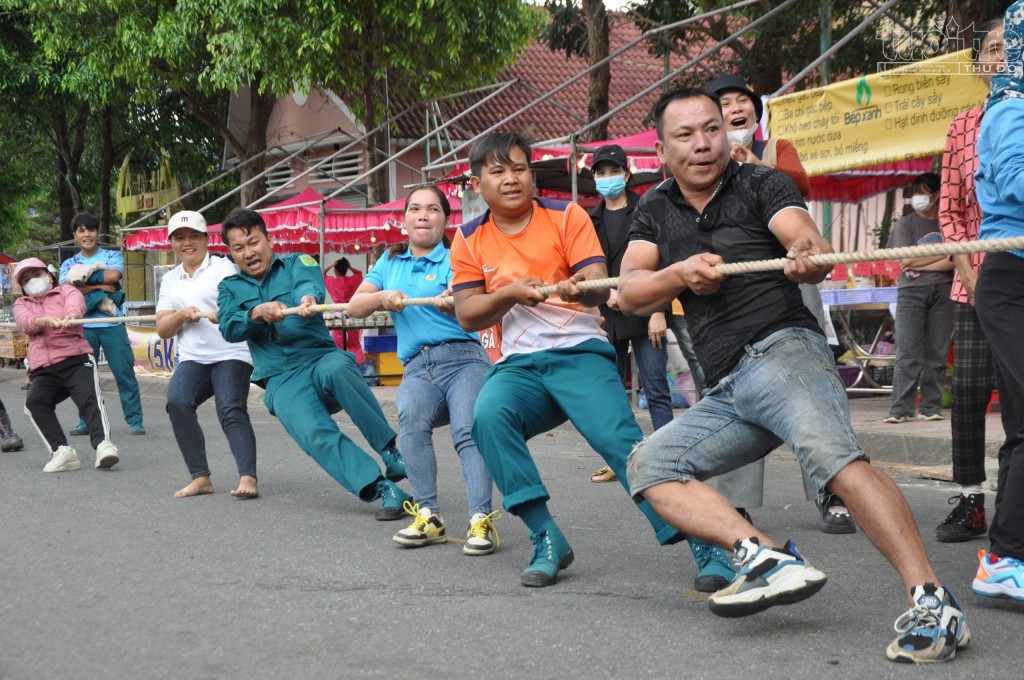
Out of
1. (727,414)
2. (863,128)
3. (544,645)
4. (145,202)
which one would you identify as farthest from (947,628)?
(145,202)

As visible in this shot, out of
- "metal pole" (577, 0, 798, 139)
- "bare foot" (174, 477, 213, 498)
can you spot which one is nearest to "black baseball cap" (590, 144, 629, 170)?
"bare foot" (174, 477, 213, 498)

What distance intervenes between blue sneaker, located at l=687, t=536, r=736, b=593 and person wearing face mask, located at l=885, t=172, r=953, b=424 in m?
5.28

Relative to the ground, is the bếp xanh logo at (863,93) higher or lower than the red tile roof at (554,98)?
lower

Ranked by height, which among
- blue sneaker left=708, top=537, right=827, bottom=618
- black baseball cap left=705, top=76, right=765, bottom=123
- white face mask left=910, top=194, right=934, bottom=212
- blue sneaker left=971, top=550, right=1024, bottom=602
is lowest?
blue sneaker left=971, top=550, right=1024, bottom=602

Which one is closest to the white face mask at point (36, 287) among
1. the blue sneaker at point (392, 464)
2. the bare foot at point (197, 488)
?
the bare foot at point (197, 488)

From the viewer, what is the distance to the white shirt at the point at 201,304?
7.53 meters

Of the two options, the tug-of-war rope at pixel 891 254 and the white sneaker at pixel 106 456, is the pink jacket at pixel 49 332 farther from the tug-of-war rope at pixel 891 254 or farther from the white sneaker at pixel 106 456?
the tug-of-war rope at pixel 891 254

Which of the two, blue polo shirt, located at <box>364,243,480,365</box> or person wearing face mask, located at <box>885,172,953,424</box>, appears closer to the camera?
blue polo shirt, located at <box>364,243,480,365</box>

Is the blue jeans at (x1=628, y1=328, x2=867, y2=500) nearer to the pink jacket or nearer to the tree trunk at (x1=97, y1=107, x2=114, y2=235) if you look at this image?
the pink jacket

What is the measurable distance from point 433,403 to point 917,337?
194 inches

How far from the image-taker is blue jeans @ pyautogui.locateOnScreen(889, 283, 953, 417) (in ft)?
30.7

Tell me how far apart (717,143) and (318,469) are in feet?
17.4

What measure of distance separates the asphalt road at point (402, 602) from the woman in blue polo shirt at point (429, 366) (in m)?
0.20

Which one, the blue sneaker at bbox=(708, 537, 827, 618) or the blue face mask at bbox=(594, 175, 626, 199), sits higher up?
the blue face mask at bbox=(594, 175, 626, 199)
